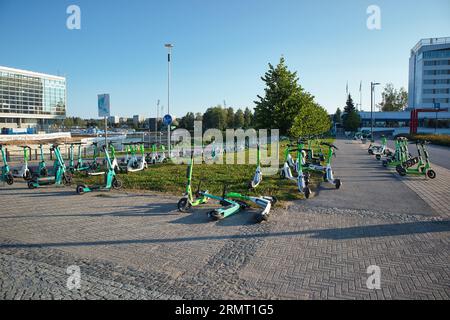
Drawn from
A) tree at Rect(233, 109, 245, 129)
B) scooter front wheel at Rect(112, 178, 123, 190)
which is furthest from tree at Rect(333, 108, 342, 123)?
scooter front wheel at Rect(112, 178, 123, 190)

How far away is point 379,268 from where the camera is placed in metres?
4.75

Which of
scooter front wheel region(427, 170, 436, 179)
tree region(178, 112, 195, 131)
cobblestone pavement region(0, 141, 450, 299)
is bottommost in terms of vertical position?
cobblestone pavement region(0, 141, 450, 299)

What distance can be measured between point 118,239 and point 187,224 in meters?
1.49

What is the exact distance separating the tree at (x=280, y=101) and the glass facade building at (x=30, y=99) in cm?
7824

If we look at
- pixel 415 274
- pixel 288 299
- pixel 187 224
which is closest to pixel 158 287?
pixel 288 299

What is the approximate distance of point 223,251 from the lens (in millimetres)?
5488

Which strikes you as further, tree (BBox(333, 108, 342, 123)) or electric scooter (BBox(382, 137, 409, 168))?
tree (BBox(333, 108, 342, 123))

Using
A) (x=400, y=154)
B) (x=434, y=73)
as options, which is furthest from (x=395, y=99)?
(x=400, y=154)

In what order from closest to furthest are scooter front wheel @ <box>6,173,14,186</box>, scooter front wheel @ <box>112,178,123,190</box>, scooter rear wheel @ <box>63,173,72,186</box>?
1. scooter front wheel @ <box>112,178,123,190</box>
2. scooter rear wheel @ <box>63,173,72,186</box>
3. scooter front wheel @ <box>6,173,14,186</box>

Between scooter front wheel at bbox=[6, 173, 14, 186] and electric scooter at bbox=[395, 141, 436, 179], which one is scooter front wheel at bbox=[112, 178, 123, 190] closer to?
scooter front wheel at bbox=[6, 173, 14, 186]

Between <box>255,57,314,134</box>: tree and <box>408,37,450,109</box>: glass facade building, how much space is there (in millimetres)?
67240

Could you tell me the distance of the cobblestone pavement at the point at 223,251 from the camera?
4219mm

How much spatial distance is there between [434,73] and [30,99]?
107 m

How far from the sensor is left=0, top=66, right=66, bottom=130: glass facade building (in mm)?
85125
